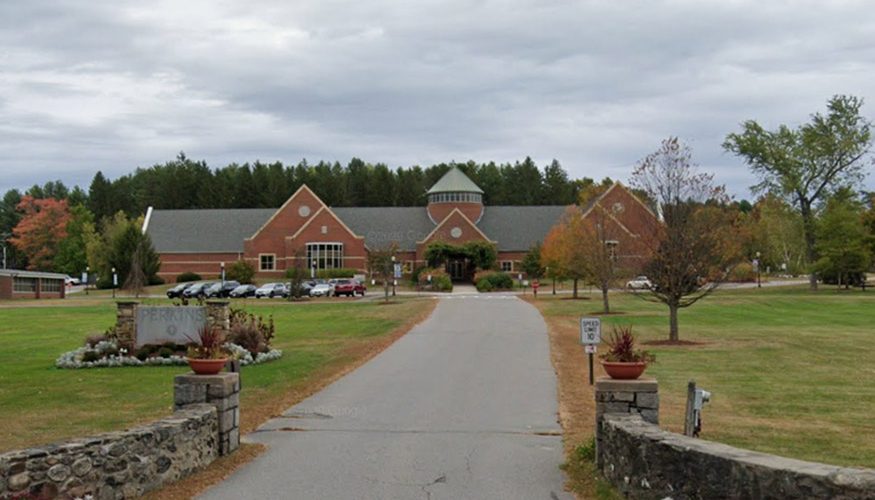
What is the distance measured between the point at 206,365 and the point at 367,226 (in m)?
93.0

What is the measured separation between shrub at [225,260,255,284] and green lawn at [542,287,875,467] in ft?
157

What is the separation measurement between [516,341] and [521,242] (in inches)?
2733

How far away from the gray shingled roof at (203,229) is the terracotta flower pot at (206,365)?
9104cm

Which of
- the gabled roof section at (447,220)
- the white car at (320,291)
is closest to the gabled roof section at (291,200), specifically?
the gabled roof section at (447,220)

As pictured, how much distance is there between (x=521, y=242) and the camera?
99.2 meters

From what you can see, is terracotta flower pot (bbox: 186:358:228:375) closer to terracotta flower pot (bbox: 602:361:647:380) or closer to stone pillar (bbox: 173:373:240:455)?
stone pillar (bbox: 173:373:240:455)

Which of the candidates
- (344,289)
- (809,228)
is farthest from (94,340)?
(809,228)

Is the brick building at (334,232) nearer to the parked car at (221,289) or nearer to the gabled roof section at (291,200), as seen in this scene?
the gabled roof section at (291,200)

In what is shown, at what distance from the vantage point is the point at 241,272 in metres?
91.9

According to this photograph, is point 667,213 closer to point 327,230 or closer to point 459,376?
point 459,376

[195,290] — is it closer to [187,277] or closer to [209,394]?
[187,277]

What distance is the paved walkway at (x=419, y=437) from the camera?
10.8 metres

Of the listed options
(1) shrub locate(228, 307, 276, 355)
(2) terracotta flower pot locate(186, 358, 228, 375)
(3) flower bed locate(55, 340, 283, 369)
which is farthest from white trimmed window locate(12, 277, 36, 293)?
(2) terracotta flower pot locate(186, 358, 228, 375)

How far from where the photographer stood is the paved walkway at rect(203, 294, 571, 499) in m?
10.8
